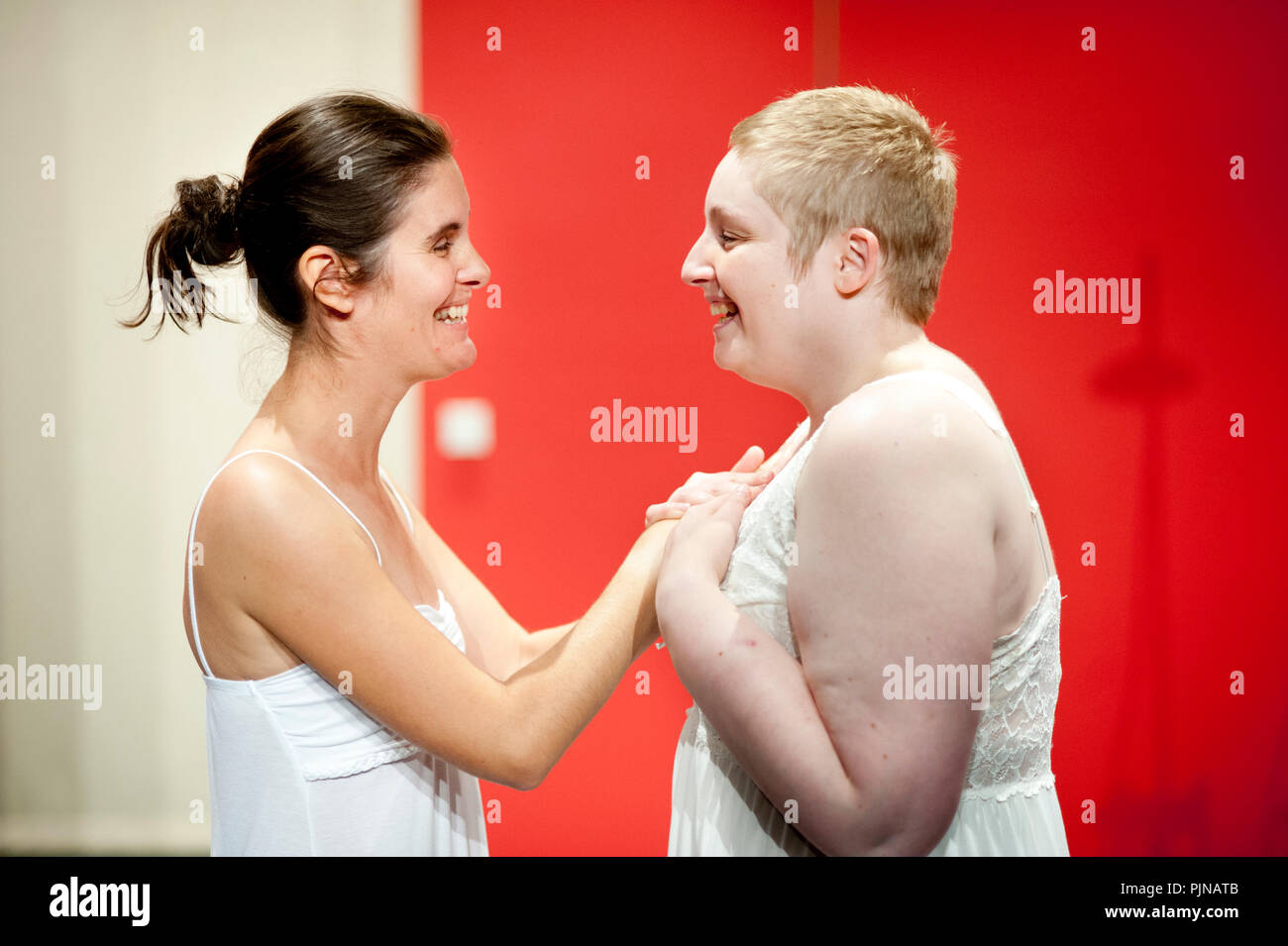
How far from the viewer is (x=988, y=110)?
7.84 ft

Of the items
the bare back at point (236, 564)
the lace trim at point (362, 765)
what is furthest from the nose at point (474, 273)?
the lace trim at point (362, 765)

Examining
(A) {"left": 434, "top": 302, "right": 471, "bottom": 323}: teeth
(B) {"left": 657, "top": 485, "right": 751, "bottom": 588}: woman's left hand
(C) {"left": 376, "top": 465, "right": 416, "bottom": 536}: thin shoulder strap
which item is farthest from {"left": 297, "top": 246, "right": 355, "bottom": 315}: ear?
(B) {"left": 657, "top": 485, "right": 751, "bottom": 588}: woman's left hand

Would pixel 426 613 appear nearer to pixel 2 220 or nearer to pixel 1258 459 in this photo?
pixel 1258 459

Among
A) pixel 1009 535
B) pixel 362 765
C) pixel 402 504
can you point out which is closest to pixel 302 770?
pixel 362 765

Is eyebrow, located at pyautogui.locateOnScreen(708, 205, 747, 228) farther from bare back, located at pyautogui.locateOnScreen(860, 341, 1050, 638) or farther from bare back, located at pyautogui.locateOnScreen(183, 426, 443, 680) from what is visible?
bare back, located at pyautogui.locateOnScreen(183, 426, 443, 680)

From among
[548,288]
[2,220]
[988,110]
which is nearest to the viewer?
[988,110]

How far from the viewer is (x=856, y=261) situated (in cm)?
122

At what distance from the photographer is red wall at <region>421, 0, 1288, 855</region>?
7.77ft

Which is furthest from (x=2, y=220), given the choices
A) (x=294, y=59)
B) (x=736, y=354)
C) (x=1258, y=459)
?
(x=1258, y=459)

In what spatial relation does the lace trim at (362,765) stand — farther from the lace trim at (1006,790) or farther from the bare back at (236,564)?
the lace trim at (1006,790)

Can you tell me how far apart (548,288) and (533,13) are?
69cm

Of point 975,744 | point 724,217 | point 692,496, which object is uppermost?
point 724,217

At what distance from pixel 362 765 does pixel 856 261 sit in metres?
1.00

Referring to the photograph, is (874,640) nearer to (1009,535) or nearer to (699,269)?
(1009,535)
